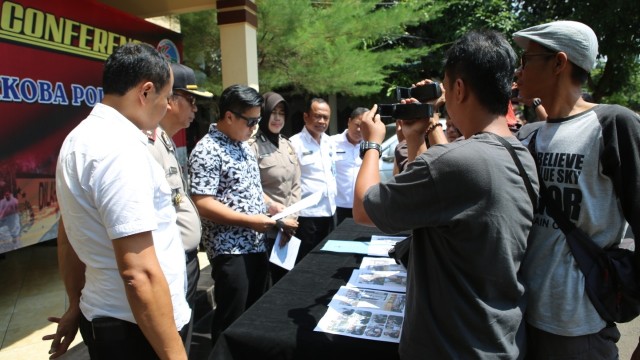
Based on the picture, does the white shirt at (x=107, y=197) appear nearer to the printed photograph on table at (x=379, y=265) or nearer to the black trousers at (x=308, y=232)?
the printed photograph on table at (x=379, y=265)

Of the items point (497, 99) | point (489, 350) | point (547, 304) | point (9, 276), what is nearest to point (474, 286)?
point (489, 350)

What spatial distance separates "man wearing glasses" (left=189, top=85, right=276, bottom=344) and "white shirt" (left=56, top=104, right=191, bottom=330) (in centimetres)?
84

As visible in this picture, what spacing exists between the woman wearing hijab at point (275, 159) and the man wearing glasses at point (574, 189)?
76.6 inches

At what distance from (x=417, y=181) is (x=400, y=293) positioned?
0.79 meters

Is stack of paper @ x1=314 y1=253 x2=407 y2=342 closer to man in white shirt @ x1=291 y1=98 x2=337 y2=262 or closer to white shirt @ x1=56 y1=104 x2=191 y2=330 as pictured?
white shirt @ x1=56 y1=104 x2=191 y2=330

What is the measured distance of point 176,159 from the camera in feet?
6.70

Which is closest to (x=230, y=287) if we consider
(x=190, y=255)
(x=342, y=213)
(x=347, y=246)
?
(x=190, y=255)

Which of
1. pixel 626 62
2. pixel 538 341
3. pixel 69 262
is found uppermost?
pixel 626 62

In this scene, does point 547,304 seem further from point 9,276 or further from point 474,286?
point 9,276

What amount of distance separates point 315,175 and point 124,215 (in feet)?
8.31

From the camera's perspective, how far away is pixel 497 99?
118 centimetres

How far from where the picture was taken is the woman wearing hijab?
2970 mm

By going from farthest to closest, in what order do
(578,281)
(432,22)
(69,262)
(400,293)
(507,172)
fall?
(432,22), (400,293), (69,262), (578,281), (507,172)

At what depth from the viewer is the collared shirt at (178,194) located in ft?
6.22
